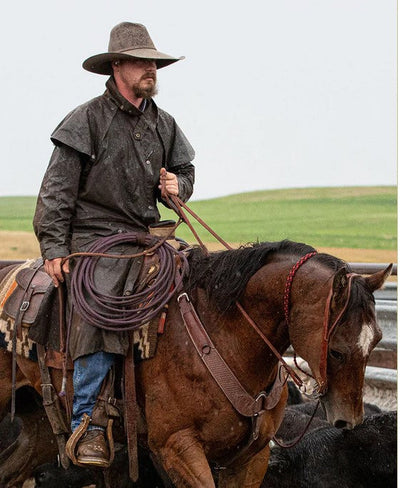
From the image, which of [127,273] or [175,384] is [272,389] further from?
[127,273]

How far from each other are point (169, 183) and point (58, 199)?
685 millimetres

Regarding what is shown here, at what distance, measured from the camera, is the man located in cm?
534

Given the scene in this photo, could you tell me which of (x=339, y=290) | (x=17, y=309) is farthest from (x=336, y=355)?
(x=17, y=309)

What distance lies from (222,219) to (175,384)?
7502mm

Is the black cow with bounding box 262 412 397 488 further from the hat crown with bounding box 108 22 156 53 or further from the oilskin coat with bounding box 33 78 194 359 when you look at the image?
the hat crown with bounding box 108 22 156 53

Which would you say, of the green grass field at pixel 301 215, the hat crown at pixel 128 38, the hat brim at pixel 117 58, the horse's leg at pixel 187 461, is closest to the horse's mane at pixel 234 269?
the horse's leg at pixel 187 461

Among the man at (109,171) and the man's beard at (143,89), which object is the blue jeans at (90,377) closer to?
the man at (109,171)

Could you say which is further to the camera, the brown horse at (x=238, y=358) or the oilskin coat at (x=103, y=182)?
the oilskin coat at (x=103, y=182)

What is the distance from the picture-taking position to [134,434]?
5.15 meters

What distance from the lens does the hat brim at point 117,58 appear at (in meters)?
5.35

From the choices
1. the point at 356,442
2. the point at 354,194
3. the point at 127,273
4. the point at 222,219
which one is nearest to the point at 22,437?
the point at 127,273

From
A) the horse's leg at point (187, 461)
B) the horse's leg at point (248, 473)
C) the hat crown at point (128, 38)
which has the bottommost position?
the horse's leg at point (248, 473)

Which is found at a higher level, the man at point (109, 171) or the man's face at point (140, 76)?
the man's face at point (140, 76)

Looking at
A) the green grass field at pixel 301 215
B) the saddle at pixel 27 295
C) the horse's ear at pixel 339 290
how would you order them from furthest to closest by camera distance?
the green grass field at pixel 301 215 < the saddle at pixel 27 295 < the horse's ear at pixel 339 290
